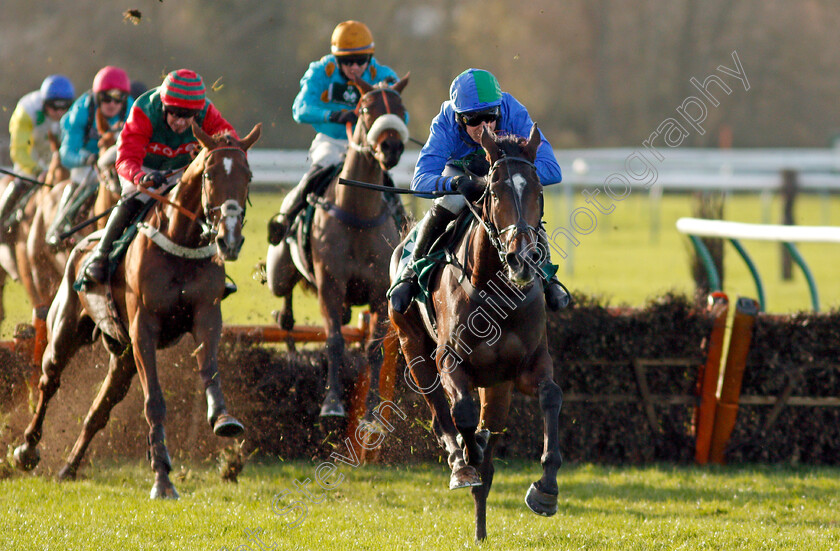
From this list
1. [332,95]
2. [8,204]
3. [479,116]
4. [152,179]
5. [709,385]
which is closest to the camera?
[479,116]

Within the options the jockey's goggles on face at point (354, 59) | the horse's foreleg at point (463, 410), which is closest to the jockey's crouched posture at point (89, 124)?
the jockey's goggles on face at point (354, 59)

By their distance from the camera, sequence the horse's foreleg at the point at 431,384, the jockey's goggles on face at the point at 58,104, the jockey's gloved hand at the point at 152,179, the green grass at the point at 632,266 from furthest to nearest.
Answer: the green grass at the point at 632,266 < the jockey's goggles on face at the point at 58,104 < the jockey's gloved hand at the point at 152,179 < the horse's foreleg at the point at 431,384

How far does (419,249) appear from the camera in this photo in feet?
16.3

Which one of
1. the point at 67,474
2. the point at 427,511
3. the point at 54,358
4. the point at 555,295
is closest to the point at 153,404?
the point at 67,474

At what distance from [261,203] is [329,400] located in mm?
13574

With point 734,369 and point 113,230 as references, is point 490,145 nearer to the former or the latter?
point 113,230

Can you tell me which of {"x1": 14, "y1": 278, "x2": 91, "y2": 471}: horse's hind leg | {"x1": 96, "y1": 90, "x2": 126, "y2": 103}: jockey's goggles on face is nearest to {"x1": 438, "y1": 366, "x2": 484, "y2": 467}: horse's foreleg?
{"x1": 14, "y1": 278, "x2": 91, "y2": 471}: horse's hind leg

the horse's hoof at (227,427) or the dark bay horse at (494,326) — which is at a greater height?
the dark bay horse at (494,326)

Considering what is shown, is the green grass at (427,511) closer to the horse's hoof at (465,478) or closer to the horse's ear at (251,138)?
the horse's hoof at (465,478)

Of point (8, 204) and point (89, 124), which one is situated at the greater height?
point (89, 124)

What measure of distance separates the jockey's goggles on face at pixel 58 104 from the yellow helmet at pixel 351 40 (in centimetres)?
316

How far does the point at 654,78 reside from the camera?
119 feet

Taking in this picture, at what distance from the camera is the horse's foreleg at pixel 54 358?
20.2 feet

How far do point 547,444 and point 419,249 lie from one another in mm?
1209
